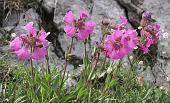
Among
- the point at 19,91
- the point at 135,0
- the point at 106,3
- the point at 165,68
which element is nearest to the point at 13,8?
the point at 106,3

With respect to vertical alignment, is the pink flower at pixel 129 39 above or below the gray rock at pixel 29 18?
above

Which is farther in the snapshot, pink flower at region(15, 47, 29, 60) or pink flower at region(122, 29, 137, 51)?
pink flower at region(122, 29, 137, 51)

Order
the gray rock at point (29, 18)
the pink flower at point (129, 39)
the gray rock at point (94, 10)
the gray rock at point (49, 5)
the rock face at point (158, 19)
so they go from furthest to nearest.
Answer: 1. the gray rock at point (49, 5)
2. the gray rock at point (29, 18)
3. the gray rock at point (94, 10)
4. the rock face at point (158, 19)
5. the pink flower at point (129, 39)

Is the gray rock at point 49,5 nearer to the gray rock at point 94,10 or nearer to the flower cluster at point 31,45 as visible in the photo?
the gray rock at point 94,10

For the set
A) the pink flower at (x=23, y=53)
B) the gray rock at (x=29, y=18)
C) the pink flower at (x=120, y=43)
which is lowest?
the gray rock at (x=29, y=18)

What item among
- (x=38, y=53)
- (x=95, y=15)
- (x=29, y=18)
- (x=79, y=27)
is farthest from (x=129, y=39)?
(x=29, y=18)

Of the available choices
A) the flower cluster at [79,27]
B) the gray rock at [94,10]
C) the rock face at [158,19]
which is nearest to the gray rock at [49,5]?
the gray rock at [94,10]

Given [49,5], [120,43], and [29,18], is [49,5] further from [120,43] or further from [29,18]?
[120,43]

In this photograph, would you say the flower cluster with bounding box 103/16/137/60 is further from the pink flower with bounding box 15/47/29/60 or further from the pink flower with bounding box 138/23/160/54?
the pink flower with bounding box 15/47/29/60

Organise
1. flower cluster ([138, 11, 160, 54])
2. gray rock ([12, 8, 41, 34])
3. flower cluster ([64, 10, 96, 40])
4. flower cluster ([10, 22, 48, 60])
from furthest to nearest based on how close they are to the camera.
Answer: gray rock ([12, 8, 41, 34]) → flower cluster ([138, 11, 160, 54]) → flower cluster ([64, 10, 96, 40]) → flower cluster ([10, 22, 48, 60])

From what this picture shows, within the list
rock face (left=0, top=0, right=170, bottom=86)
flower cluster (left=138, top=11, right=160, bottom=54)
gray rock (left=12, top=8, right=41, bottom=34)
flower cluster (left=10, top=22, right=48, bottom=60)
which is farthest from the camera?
gray rock (left=12, top=8, right=41, bottom=34)

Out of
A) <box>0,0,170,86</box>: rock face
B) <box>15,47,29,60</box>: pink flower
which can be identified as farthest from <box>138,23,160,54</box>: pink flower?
<box>0,0,170,86</box>: rock face

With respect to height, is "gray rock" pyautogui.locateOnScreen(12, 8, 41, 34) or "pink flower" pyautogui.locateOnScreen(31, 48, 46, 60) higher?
"pink flower" pyautogui.locateOnScreen(31, 48, 46, 60)

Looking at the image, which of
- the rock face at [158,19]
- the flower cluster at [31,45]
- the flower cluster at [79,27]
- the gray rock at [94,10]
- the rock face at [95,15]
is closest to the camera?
the flower cluster at [31,45]
